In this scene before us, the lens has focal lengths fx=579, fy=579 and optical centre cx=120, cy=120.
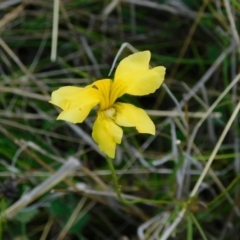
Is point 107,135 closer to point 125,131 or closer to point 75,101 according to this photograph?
point 75,101

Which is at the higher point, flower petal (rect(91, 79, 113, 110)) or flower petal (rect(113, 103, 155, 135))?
flower petal (rect(91, 79, 113, 110))

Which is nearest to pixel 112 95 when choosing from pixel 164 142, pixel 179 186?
pixel 179 186

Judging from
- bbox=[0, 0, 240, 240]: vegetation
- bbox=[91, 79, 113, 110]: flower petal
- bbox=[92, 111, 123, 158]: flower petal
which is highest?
bbox=[91, 79, 113, 110]: flower petal

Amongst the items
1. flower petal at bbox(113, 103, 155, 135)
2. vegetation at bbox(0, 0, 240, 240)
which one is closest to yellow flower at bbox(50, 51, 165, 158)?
flower petal at bbox(113, 103, 155, 135)

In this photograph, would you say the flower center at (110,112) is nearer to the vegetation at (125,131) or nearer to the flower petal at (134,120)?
the flower petal at (134,120)

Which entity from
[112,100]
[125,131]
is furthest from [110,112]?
[125,131]

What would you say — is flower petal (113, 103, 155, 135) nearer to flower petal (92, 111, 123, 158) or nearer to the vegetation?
flower petal (92, 111, 123, 158)

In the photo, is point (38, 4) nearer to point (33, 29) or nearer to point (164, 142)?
point (33, 29)
